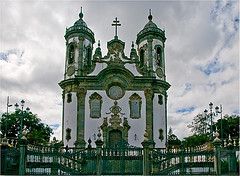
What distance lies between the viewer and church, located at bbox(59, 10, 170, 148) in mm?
35750

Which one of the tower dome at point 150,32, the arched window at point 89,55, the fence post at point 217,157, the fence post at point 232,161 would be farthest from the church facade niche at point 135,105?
the fence post at point 232,161

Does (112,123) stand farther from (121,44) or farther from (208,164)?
(208,164)

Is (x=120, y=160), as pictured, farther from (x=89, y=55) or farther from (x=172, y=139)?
(x=89, y=55)

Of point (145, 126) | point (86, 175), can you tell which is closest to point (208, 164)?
point (86, 175)

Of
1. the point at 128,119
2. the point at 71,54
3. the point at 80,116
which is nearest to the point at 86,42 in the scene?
the point at 71,54

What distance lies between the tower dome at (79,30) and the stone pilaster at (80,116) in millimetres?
6847

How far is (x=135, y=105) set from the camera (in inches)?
1438

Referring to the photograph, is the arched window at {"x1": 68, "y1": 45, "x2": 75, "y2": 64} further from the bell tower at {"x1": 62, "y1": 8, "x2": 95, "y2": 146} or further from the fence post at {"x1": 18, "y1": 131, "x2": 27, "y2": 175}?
the fence post at {"x1": 18, "y1": 131, "x2": 27, "y2": 175}

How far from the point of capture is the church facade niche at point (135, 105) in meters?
36.3

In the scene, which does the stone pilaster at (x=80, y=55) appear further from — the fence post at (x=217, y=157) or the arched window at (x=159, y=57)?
the fence post at (x=217, y=157)

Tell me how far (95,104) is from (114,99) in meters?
1.85

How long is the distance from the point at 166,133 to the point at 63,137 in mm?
9842

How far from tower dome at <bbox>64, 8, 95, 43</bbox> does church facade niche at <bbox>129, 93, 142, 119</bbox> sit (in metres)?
8.83

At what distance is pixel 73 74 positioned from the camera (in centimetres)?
3856
